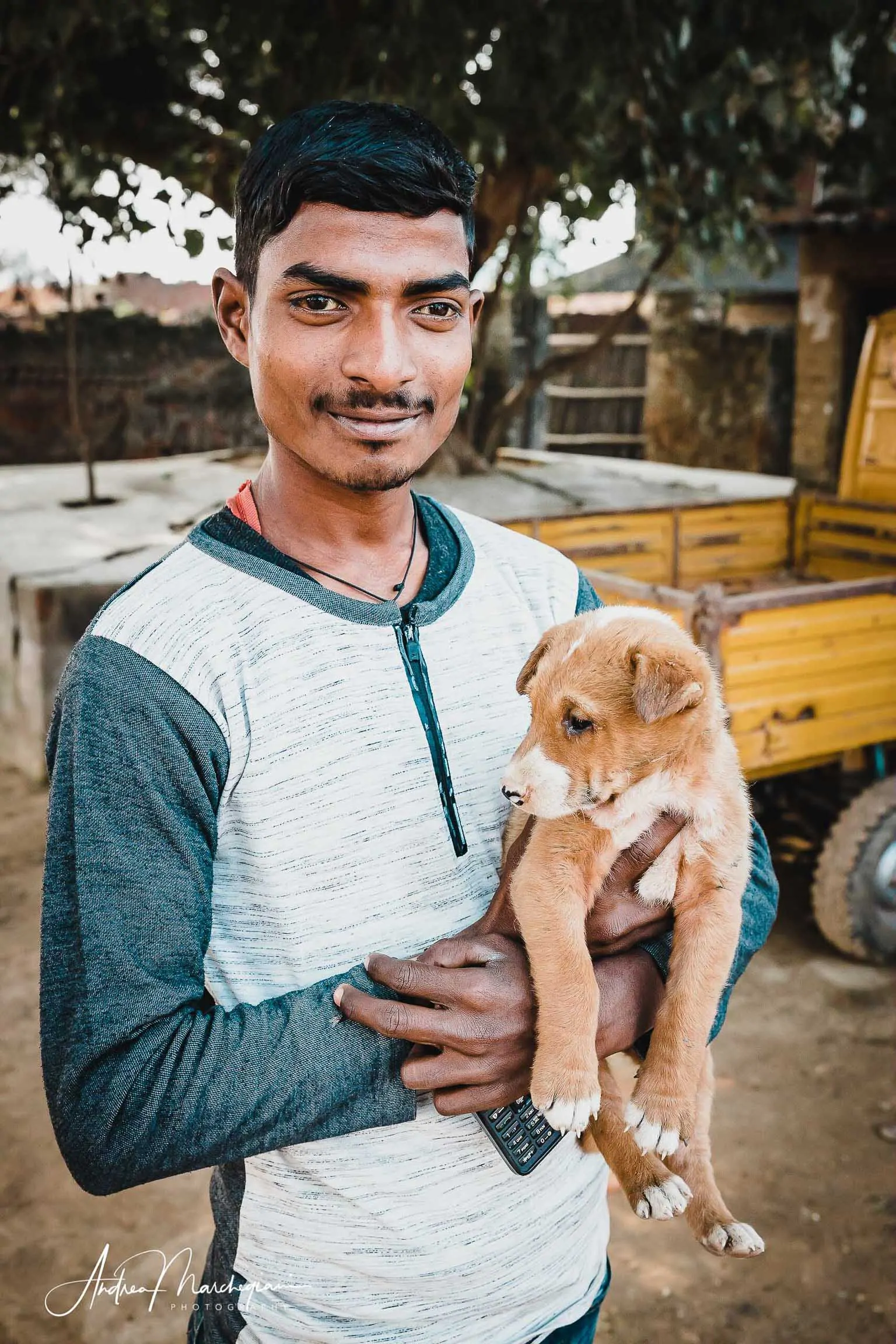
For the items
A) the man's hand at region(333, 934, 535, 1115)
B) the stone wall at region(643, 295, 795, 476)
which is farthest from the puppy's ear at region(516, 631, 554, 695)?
the stone wall at region(643, 295, 795, 476)

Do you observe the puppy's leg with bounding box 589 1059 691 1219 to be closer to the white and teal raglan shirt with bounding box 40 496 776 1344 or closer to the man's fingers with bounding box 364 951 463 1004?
the white and teal raglan shirt with bounding box 40 496 776 1344

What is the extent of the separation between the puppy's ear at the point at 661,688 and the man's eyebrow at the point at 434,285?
2.21ft

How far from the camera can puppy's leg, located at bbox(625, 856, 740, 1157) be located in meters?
1.81

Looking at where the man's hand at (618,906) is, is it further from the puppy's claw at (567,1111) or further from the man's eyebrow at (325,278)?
the man's eyebrow at (325,278)

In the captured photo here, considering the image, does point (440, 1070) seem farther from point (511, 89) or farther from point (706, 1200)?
point (511, 89)

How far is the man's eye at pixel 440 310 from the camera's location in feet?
5.24

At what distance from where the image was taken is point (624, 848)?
6.34 ft

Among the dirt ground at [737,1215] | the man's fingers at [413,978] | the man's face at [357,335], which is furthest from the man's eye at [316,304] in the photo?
the dirt ground at [737,1215]

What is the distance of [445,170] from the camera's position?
156 cm

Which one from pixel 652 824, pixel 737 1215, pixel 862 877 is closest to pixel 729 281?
pixel 862 877

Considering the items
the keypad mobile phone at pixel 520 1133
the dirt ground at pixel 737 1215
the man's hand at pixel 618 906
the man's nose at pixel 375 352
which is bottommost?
the dirt ground at pixel 737 1215

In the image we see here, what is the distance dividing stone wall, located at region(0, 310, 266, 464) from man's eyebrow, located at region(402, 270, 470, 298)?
13342mm

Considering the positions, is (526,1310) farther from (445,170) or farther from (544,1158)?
(445,170)

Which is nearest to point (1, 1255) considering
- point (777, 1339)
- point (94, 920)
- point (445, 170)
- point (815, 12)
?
point (777, 1339)
